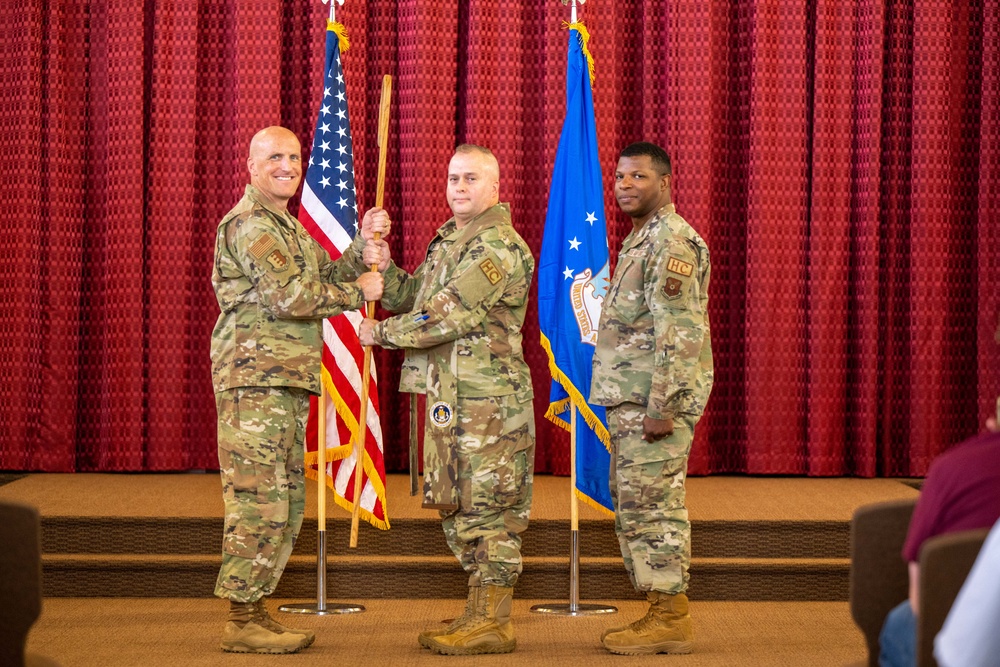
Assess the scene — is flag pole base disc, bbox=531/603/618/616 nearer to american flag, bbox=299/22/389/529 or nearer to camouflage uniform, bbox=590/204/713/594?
camouflage uniform, bbox=590/204/713/594

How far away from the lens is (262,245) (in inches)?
161

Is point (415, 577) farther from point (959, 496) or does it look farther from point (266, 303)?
point (959, 496)

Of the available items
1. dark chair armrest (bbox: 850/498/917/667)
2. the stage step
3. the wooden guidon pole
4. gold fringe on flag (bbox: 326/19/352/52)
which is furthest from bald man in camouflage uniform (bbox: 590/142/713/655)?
dark chair armrest (bbox: 850/498/917/667)

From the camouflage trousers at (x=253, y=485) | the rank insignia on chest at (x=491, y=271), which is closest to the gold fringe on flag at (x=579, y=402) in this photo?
the rank insignia on chest at (x=491, y=271)

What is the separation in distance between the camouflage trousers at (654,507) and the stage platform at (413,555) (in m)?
0.77

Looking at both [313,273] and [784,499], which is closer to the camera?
[313,273]

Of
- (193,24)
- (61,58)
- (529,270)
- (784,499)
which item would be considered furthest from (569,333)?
(61,58)

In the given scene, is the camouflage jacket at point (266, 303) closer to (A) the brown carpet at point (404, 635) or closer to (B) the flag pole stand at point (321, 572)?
(B) the flag pole stand at point (321, 572)

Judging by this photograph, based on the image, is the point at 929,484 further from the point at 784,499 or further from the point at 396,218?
the point at 396,218

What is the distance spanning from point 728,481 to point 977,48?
2.76m

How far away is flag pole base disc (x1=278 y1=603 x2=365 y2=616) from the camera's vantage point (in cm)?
460

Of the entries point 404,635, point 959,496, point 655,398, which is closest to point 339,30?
point 655,398

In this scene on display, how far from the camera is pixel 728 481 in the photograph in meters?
6.12

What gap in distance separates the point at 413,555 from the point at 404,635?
692 millimetres
